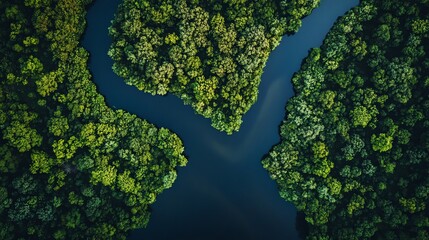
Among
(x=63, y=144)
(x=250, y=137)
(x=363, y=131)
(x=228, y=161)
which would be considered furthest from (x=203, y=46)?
(x=363, y=131)

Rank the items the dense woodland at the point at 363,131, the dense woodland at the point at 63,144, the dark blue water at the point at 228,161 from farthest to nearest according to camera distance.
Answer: the dark blue water at the point at 228,161
the dense woodland at the point at 363,131
the dense woodland at the point at 63,144

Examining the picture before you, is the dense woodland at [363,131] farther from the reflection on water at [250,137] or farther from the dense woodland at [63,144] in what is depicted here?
the dense woodland at [63,144]

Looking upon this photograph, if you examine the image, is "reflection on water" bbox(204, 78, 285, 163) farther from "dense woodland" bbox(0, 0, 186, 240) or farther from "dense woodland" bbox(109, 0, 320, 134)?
"dense woodland" bbox(0, 0, 186, 240)

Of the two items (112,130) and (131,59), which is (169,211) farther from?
(131,59)

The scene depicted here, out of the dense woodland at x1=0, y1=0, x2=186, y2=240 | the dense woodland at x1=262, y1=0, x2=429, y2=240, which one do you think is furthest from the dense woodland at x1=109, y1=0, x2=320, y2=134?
the dense woodland at x1=262, y1=0, x2=429, y2=240

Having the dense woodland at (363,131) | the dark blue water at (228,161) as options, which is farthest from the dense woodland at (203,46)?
the dense woodland at (363,131)

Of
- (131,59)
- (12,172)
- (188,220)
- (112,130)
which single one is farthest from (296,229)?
(12,172)

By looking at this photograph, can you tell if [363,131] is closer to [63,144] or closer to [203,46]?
[203,46]
